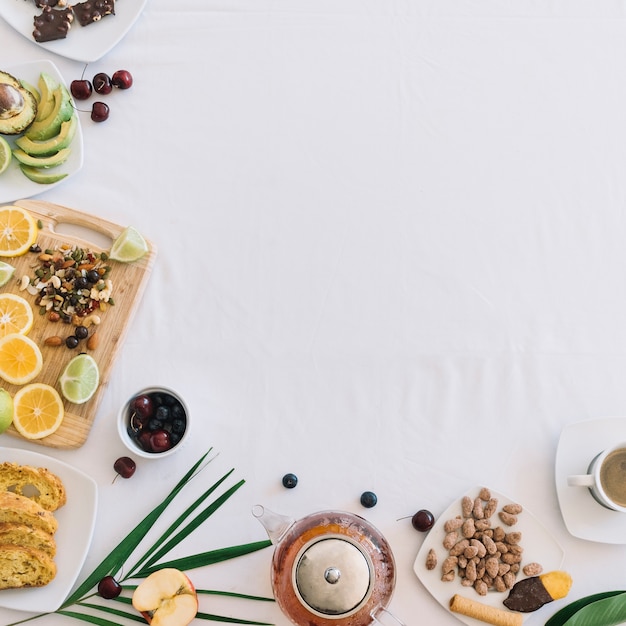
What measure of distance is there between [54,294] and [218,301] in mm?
341

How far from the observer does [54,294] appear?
4.71ft

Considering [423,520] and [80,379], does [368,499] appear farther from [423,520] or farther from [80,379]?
[80,379]

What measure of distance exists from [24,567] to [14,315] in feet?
1.62

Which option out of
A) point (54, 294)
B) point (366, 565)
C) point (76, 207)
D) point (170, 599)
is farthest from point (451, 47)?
point (170, 599)

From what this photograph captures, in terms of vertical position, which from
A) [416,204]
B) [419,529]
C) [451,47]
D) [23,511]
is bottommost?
[23,511]

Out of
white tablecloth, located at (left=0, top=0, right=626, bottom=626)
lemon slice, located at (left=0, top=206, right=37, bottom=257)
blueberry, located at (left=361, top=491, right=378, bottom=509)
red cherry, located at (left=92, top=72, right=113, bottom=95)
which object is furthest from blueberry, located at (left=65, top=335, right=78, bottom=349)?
blueberry, located at (left=361, top=491, right=378, bottom=509)

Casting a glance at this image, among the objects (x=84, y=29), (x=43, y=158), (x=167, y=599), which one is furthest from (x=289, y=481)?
(x=84, y=29)

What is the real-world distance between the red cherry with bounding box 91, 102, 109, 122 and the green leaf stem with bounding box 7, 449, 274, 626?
31.1 inches

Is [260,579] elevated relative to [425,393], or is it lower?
lower

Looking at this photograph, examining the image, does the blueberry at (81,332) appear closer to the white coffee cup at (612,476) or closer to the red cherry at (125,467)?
the red cherry at (125,467)

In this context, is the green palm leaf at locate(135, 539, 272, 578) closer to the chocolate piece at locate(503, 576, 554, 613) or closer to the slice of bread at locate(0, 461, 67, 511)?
the slice of bread at locate(0, 461, 67, 511)

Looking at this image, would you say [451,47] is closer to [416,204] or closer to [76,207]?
[416,204]

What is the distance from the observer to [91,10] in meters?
1.54

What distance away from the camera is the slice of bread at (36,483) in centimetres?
133
